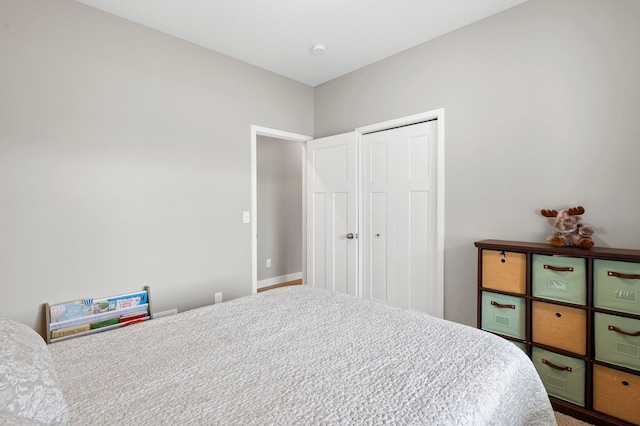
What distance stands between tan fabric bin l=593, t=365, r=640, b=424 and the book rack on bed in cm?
307

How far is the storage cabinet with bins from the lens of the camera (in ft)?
5.47

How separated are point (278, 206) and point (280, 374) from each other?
408 cm

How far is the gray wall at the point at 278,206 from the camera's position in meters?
4.83

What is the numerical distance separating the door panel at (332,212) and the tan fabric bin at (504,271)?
1.35m

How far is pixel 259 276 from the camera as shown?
188 inches

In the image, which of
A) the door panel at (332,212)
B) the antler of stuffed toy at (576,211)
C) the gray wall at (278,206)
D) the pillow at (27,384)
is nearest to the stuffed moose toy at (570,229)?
the antler of stuffed toy at (576,211)

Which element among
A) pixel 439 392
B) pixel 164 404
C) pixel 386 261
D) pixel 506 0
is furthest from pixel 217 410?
pixel 506 0

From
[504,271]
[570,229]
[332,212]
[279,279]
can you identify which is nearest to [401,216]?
[332,212]

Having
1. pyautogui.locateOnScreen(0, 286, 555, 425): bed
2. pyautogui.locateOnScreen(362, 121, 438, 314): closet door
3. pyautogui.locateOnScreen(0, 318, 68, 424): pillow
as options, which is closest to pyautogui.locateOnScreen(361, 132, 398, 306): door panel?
pyautogui.locateOnScreen(362, 121, 438, 314): closet door

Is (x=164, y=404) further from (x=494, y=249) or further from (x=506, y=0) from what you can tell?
(x=506, y=0)

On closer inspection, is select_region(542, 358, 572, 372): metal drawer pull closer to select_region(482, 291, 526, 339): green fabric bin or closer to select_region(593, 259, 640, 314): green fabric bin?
select_region(482, 291, 526, 339): green fabric bin

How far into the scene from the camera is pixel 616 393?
1.70m

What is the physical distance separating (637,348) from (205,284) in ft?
9.88

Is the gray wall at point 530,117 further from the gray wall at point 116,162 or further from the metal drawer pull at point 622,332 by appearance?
the gray wall at point 116,162
